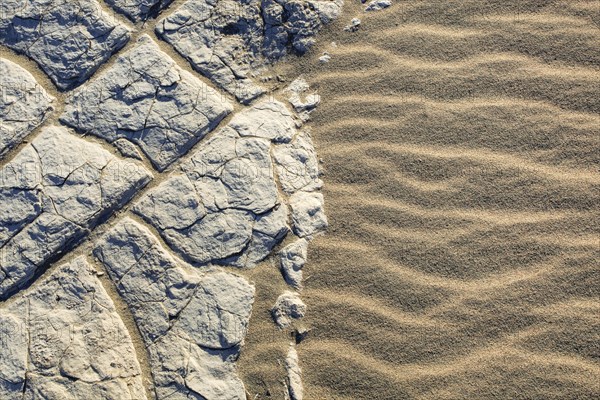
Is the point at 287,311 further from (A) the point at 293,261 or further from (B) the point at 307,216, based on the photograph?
(B) the point at 307,216

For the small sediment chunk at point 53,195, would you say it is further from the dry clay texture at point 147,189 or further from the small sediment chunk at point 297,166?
the small sediment chunk at point 297,166

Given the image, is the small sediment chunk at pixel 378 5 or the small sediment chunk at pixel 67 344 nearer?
the small sediment chunk at pixel 67 344

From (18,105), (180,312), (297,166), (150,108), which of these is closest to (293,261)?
(297,166)

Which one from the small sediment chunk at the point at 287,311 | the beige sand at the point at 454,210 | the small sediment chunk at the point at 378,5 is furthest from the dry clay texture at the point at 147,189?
the small sediment chunk at the point at 378,5

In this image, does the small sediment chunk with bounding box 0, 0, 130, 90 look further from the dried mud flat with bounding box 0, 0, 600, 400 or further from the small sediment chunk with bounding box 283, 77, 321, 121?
the small sediment chunk with bounding box 283, 77, 321, 121

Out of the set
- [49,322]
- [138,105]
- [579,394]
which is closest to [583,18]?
[579,394]
